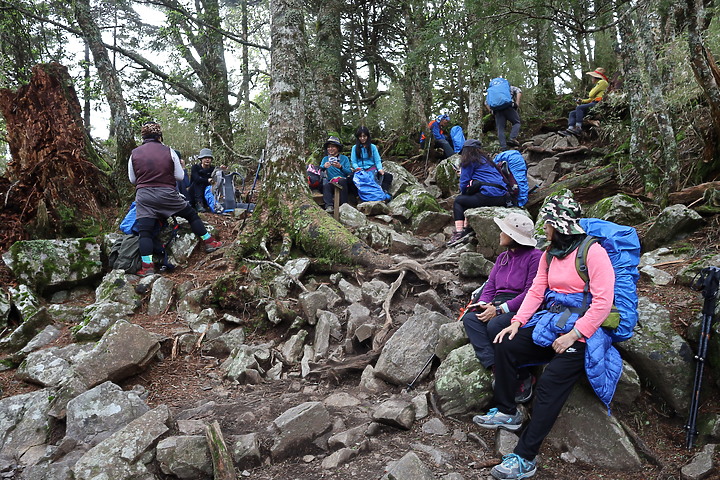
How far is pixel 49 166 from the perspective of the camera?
29.8 feet

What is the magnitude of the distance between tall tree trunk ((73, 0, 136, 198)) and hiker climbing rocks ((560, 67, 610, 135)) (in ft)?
38.7

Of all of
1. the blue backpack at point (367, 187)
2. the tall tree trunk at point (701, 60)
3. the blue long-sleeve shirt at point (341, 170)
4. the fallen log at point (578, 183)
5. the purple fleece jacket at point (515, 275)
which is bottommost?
the purple fleece jacket at point (515, 275)

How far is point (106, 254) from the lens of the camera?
26.7 ft

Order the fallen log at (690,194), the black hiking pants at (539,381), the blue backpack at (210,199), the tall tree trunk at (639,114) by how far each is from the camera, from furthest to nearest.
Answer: the blue backpack at (210,199), the tall tree trunk at (639,114), the fallen log at (690,194), the black hiking pants at (539,381)

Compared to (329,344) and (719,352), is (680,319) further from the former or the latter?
(329,344)

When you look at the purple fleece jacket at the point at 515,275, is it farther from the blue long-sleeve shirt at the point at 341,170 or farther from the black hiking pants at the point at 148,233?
the blue long-sleeve shirt at the point at 341,170

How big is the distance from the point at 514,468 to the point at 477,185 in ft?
18.4

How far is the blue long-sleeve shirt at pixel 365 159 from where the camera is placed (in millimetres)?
10797

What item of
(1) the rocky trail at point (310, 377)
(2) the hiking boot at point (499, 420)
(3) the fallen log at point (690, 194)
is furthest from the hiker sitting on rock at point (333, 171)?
(2) the hiking boot at point (499, 420)

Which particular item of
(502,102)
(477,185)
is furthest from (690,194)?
(502,102)

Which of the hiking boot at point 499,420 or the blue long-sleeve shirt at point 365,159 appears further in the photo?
the blue long-sleeve shirt at point 365,159

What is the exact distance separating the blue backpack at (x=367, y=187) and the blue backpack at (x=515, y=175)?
310cm

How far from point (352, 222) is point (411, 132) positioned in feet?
23.8

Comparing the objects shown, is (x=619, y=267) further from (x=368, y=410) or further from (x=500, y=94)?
(x=500, y=94)
